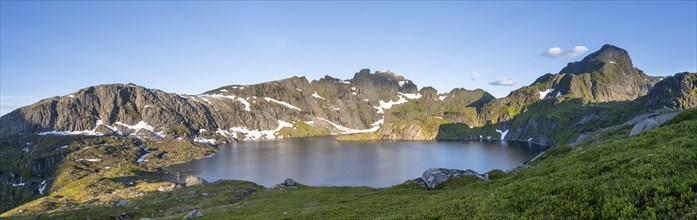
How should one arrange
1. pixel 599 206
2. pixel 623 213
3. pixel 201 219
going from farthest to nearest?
pixel 201 219
pixel 599 206
pixel 623 213

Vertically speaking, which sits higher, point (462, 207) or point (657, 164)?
point (657, 164)

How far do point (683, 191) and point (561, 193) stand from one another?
15.8ft

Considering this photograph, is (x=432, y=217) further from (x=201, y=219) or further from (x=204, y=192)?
(x=204, y=192)

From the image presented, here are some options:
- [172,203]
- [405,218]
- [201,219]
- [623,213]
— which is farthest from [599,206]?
[172,203]

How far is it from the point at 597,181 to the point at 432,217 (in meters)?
8.53

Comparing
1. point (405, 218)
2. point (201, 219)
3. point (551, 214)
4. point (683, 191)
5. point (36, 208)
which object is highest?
point (683, 191)

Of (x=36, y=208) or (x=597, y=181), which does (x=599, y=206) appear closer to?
(x=597, y=181)

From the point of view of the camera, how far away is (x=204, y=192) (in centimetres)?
12862

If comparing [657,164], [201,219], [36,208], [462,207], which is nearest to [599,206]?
[657,164]

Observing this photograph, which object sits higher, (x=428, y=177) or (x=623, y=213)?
(x=623, y=213)

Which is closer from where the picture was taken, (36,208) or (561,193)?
(561,193)

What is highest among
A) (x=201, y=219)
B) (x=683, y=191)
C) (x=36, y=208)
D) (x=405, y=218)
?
(x=683, y=191)

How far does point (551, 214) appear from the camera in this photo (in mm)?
14711

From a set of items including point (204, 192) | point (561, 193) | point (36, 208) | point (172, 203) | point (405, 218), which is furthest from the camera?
point (36, 208)
